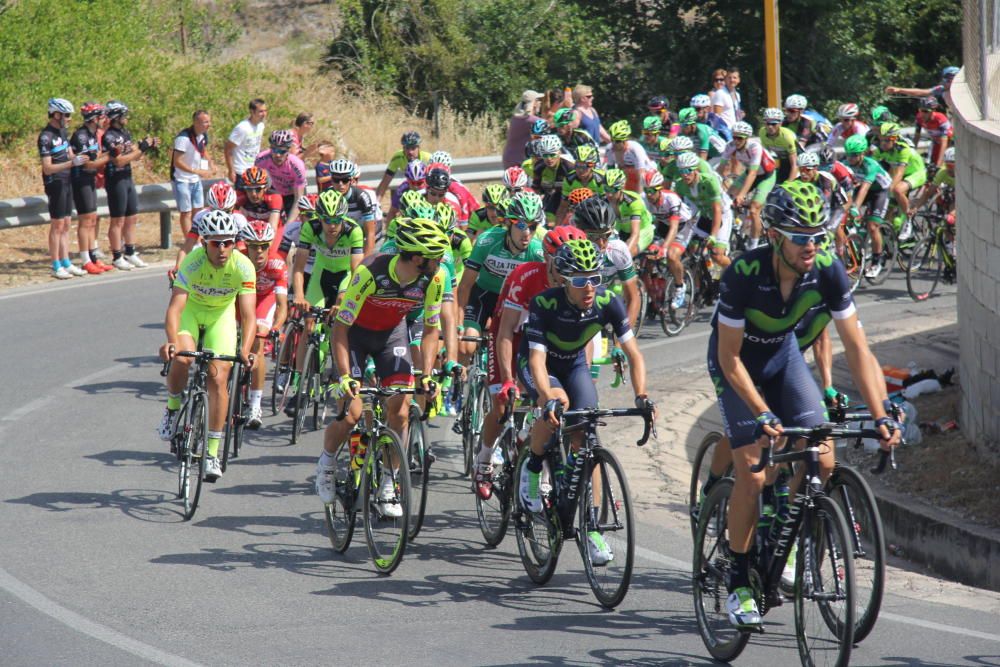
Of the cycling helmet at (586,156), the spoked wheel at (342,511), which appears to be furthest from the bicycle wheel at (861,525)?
the cycling helmet at (586,156)

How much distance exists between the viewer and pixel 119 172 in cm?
1867

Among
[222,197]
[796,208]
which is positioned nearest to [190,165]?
[222,197]

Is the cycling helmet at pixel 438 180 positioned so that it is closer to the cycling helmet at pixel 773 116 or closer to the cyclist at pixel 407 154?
the cyclist at pixel 407 154

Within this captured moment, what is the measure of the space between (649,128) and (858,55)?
13.8m

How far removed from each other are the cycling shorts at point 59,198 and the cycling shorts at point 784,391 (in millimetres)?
12681

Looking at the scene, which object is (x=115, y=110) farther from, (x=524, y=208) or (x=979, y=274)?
(x=979, y=274)

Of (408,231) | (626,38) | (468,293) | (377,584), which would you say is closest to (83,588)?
(377,584)

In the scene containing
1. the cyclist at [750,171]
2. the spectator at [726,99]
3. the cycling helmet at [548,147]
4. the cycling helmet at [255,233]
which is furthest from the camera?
the spectator at [726,99]

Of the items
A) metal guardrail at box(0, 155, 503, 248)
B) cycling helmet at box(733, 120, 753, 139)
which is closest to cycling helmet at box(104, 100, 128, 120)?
metal guardrail at box(0, 155, 503, 248)

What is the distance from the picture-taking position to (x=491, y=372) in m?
9.77

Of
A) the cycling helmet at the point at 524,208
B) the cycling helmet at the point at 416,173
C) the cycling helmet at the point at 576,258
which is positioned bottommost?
the cycling helmet at the point at 576,258

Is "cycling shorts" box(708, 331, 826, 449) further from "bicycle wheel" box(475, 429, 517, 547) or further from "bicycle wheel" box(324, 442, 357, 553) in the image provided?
"bicycle wheel" box(324, 442, 357, 553)

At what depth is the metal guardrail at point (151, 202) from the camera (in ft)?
63.6

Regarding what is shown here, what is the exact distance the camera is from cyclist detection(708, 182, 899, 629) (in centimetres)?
665
